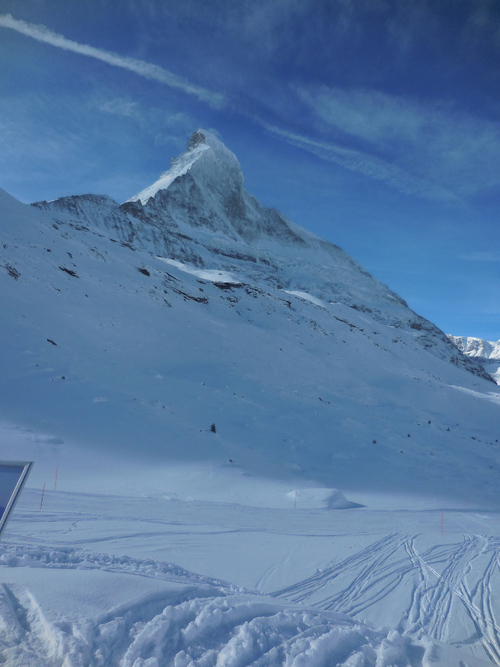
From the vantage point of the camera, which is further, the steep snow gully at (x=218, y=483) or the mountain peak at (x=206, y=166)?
the mountain peak at (x=206, y=166)

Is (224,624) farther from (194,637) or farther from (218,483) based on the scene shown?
(218,483)

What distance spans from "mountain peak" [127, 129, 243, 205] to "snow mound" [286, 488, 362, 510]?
317ft

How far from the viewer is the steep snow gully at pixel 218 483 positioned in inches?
122

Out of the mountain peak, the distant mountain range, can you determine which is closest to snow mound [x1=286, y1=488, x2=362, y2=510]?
the distant mountain range

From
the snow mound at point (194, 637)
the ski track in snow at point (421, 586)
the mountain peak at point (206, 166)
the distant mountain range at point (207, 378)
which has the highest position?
the mountain peak at point (206, 166)

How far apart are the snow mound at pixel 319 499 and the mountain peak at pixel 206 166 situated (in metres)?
96.6

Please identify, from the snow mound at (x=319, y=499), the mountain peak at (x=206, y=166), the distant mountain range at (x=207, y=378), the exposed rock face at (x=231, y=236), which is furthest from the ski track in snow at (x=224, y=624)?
the mountain peak at (x=206, y=166)

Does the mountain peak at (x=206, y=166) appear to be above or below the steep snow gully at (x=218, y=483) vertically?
above

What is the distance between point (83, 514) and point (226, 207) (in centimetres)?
10552

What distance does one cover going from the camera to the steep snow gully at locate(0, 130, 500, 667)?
3.10 m

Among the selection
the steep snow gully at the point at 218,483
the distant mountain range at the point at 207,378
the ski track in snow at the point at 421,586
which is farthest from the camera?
the distant mountain range at the point at 207,378

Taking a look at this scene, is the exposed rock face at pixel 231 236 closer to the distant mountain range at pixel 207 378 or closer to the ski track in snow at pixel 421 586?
the distant mountain range at pixel 207 378

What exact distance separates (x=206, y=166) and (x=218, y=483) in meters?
109

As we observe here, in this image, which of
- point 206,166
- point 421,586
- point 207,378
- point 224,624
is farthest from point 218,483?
point 206,166
